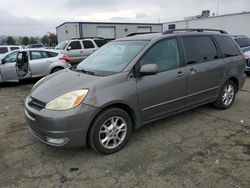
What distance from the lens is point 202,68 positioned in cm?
440

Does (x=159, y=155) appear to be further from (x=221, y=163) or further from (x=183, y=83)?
(x=183, y=83)

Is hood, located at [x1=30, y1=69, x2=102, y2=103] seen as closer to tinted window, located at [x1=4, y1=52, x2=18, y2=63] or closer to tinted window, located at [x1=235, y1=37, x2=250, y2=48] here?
tinted window, located at [x1=4, y1=52, x2=18, y2=63]

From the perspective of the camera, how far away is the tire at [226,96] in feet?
16.5

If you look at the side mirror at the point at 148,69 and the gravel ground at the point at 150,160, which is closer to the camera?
the gravel ground at the point at 150,160

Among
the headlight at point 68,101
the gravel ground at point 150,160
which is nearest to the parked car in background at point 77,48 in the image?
the gravel ground at point 150,160

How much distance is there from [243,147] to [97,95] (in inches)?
92.1

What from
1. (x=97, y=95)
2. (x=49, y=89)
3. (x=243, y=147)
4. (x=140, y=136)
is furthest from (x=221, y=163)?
(x=49, y=89)

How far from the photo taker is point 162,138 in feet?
12.7

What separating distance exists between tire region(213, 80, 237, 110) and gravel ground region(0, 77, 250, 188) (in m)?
0.59

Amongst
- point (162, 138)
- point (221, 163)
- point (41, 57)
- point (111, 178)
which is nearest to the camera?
point (111, 178)

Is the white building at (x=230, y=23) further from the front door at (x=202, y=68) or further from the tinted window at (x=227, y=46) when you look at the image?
the front door at (x=202, y=68)

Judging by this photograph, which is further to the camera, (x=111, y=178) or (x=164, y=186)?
(x=111, y=178)

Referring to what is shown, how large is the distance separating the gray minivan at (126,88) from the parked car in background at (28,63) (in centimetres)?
508

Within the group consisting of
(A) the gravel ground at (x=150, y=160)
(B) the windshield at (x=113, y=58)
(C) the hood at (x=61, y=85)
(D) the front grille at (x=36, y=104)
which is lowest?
(A) the gravel ground at (x=150, y=160)
